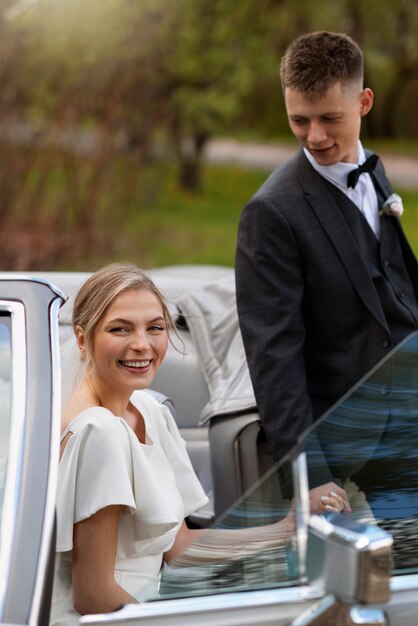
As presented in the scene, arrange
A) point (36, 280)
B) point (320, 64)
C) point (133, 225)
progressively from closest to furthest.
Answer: point (36, 280) → point (320, 64) → point (133, 225)

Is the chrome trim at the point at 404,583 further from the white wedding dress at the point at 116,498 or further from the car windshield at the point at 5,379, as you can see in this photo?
the car windshield at the point at 5,379

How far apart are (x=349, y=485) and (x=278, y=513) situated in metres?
0.19

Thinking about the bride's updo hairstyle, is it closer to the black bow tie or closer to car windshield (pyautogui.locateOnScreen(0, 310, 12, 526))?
car windshield (pyautogui.locateOnScreen(0, 310, 12, 526))

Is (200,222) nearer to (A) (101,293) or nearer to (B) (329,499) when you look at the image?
(A) (101,293)

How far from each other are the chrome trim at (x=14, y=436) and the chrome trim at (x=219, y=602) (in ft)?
0.55

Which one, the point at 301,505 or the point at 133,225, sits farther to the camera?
the point at 133,225

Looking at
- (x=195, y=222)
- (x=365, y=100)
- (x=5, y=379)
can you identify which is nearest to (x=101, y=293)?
(x=5, y=379)

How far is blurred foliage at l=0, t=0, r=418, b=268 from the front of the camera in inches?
342

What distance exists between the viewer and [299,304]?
9.24 ft

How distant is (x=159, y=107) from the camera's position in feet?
33.2

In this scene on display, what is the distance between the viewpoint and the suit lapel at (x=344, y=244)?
2.83 m

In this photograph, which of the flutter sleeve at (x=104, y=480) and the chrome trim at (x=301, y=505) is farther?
the flutter sleeve at (x=104, y=480)

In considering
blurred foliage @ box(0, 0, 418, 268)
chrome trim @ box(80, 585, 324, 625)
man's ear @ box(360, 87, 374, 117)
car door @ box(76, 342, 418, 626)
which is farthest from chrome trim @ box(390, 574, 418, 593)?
blurred foliage @ box(0, 0, 418, 268)

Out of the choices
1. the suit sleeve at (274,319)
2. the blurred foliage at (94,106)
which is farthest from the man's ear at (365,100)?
the blurred foliage at (94,106)
